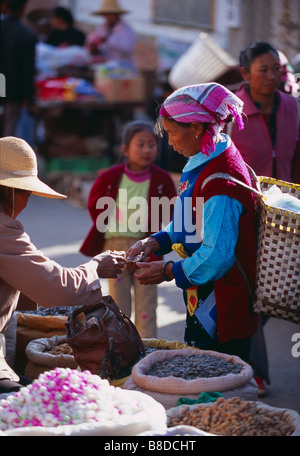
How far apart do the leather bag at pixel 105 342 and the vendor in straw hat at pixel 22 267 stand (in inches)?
4.7

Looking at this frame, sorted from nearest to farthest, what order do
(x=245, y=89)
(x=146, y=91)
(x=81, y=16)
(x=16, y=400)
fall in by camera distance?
(x=16, y=400), (x=245, y=89), (x=146, y=91), (x=81, y=16)

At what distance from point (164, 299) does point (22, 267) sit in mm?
3216

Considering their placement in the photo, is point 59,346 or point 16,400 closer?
point 16,400

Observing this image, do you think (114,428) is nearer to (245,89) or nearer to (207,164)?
(207,164)

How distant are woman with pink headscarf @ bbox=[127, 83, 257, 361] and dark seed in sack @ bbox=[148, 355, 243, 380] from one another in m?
0.15

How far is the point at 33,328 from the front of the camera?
4.15 metres

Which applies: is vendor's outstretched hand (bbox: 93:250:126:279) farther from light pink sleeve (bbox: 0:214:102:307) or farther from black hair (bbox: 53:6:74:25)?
black hair (bbox: 53:6:74:25)

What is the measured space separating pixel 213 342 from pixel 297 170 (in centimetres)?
155

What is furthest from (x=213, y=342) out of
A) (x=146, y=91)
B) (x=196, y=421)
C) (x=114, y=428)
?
(x=146, y=91)

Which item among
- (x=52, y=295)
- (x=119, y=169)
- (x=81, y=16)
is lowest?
(x=52, y=295)

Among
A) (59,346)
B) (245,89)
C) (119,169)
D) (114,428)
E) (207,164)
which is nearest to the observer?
(114,428)

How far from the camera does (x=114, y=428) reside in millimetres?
2443

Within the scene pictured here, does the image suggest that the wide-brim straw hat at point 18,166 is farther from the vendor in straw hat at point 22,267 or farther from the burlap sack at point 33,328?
the burlap sack at point 33,328

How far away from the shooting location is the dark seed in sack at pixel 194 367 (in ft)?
10.0
